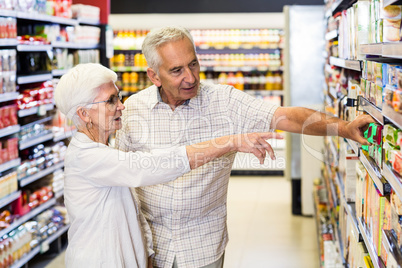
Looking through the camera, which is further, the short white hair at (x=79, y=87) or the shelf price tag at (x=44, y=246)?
the shelf price tag at (x=44, y=246)

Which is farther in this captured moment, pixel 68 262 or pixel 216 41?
pixel 216 41

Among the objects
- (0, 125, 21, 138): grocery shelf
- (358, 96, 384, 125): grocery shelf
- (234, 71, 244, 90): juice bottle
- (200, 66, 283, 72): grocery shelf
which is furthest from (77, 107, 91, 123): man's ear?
(234, 71, 244, 90): juice bottle

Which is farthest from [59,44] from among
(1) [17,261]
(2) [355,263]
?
→ (2) [355,263]

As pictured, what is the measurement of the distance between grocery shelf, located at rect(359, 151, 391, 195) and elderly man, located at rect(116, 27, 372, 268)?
38cm

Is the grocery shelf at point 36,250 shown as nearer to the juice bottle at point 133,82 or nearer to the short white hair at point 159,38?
the short white hair at point 159,38

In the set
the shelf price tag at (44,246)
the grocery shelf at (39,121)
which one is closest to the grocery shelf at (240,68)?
the grocery shelf at (39,121)

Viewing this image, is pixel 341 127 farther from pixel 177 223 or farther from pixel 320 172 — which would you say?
pixel 320 172

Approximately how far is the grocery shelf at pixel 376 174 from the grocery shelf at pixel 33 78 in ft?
10.6

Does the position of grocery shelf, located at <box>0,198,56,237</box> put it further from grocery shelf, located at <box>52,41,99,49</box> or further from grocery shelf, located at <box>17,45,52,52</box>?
grocery shelf, located at <box>52,41,99,49</box>

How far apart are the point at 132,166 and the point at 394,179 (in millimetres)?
913

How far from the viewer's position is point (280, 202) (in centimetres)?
720

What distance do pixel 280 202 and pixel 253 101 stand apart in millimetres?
4898

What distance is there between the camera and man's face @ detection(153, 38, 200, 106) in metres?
2.40

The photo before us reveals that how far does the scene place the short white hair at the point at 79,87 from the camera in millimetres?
2133
